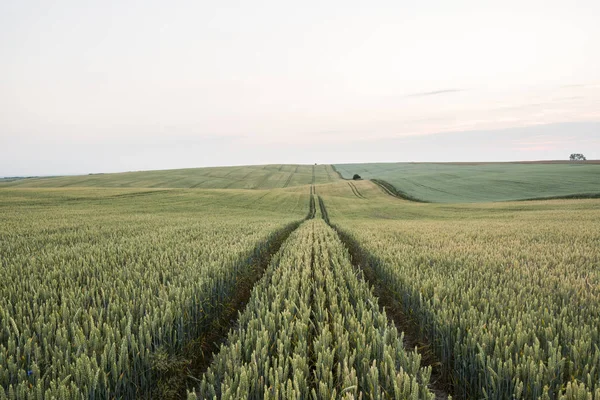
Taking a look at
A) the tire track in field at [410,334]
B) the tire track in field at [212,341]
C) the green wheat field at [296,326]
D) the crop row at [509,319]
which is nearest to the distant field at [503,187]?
the crop row at [509,319]

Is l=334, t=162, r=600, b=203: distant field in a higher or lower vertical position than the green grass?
higher

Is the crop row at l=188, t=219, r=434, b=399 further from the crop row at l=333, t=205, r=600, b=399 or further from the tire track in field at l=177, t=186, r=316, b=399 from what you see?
the crop row at l=333, t=205, r=600, b=399

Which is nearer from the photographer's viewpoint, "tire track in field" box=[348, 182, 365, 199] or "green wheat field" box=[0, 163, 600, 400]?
"green wheat field" box=[0, 163, 600, 400]

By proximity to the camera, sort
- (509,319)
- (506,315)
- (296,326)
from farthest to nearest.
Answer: (506,315), (509,319), (296,326)

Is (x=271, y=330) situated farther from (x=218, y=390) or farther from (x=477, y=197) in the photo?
(x=477, y=197)

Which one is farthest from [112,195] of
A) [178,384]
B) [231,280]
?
[178,384]

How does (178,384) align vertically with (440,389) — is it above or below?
above

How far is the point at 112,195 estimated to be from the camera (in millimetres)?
41344

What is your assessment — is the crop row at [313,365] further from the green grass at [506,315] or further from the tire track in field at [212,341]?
the green grass at [506,315]

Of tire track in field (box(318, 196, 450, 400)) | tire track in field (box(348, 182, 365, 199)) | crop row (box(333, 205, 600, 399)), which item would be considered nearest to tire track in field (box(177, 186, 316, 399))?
tire track in field (box(318, 196, 450, 400))

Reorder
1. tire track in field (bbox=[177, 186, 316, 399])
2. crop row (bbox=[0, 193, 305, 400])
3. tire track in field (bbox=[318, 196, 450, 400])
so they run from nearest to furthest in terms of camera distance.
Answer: crop row (bbox=[0, 193, 305, 400]), tire track in field (bbox=[177, 186, 316, 399]), tire track in field (bbox=[318, 196, 450, 400])

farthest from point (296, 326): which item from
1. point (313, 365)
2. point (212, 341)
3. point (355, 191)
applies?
point (355, 191)

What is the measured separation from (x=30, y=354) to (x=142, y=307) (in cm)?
119

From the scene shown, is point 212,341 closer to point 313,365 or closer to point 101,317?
point 101,317
